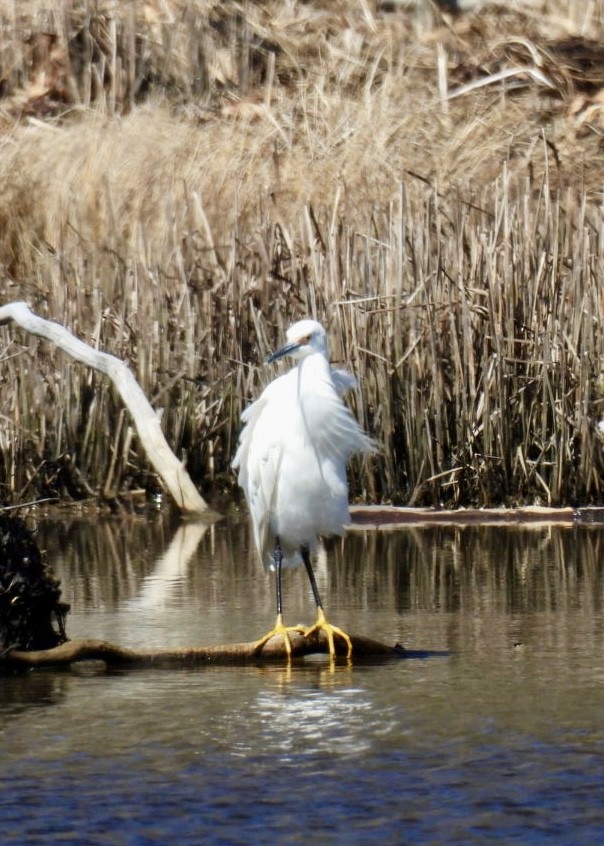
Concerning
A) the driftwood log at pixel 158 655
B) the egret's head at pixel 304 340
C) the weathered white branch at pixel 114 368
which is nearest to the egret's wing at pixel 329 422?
the egret's head at pixel 304 340

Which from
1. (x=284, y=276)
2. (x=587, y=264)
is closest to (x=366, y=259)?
(x=284, y=276)

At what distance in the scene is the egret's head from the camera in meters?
6.34

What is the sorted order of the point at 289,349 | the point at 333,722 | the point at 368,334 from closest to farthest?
the point at 333,722
the point at 289,349
the point at 368,334

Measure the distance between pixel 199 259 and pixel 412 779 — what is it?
674 centimetres

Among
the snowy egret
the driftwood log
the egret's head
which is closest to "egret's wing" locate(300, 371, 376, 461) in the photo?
the snowy egret

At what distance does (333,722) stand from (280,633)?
100 centimetres

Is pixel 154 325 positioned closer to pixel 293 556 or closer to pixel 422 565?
pixel 422 565

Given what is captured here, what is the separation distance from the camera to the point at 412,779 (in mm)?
4277

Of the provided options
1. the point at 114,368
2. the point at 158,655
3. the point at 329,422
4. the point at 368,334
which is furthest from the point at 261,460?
the point at 368,334

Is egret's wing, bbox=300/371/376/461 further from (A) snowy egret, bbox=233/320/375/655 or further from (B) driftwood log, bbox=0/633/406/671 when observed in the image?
(B) driftwood log, bbox=0/633/406/671

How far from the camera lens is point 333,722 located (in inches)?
192

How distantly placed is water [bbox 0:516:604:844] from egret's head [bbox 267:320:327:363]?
1.09 meters

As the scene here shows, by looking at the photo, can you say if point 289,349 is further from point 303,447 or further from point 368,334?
point 368,334

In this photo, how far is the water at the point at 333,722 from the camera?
13.0 ft
